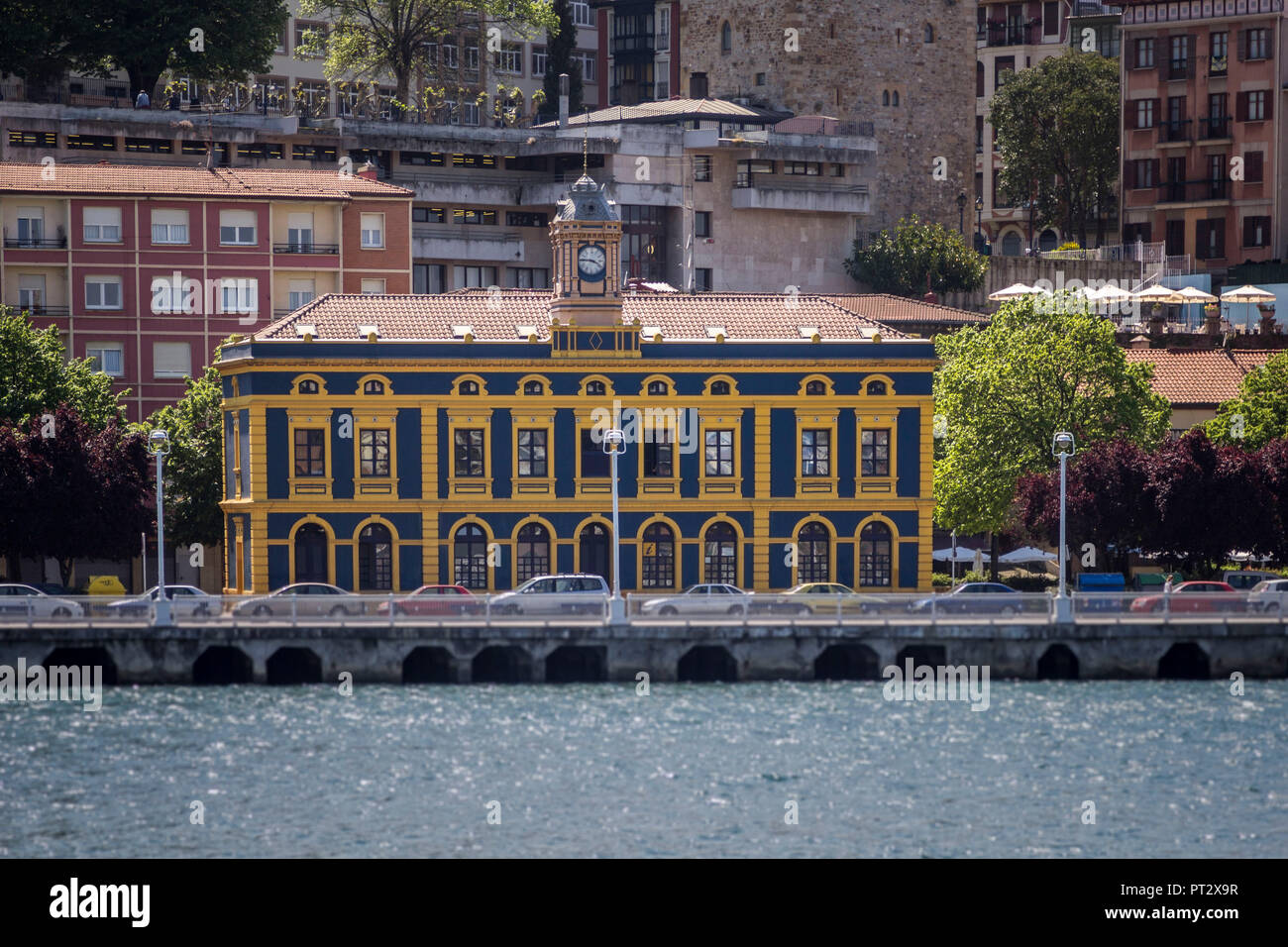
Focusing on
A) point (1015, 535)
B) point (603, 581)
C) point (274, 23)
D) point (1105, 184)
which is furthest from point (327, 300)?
point (1105, 184)

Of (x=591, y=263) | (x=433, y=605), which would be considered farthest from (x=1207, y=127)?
(x=433, y=605)

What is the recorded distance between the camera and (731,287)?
124562mm

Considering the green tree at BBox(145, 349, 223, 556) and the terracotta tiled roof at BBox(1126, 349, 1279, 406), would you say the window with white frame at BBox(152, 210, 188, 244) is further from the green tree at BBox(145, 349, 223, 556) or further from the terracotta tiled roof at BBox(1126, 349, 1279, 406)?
the terracotta tiled roof at BBox(1126, 349, 1279, 406)

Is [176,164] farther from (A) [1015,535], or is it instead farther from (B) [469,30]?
(A) [1015,535]

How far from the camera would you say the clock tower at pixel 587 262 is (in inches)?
3285

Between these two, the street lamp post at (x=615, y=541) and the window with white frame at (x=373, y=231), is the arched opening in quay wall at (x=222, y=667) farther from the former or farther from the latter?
the window with white frame at (x=373, y=231)

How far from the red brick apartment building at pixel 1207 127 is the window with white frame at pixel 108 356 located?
5111 cm

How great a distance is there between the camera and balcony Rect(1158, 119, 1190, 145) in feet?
414

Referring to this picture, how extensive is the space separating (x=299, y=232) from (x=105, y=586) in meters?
21.1

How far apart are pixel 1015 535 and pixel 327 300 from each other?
26185 millimetres

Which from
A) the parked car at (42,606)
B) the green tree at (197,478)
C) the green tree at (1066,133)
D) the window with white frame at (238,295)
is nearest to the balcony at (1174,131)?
the green tree at (1066,133)

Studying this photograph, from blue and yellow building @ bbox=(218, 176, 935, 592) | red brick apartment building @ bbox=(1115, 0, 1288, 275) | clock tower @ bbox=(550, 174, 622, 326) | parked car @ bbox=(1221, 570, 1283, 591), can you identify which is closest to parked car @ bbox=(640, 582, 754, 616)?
blue and yellow building @ bbox=(218, 176, 935, 592)

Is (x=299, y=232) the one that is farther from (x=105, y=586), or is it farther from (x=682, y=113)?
(x=682, y=113)
